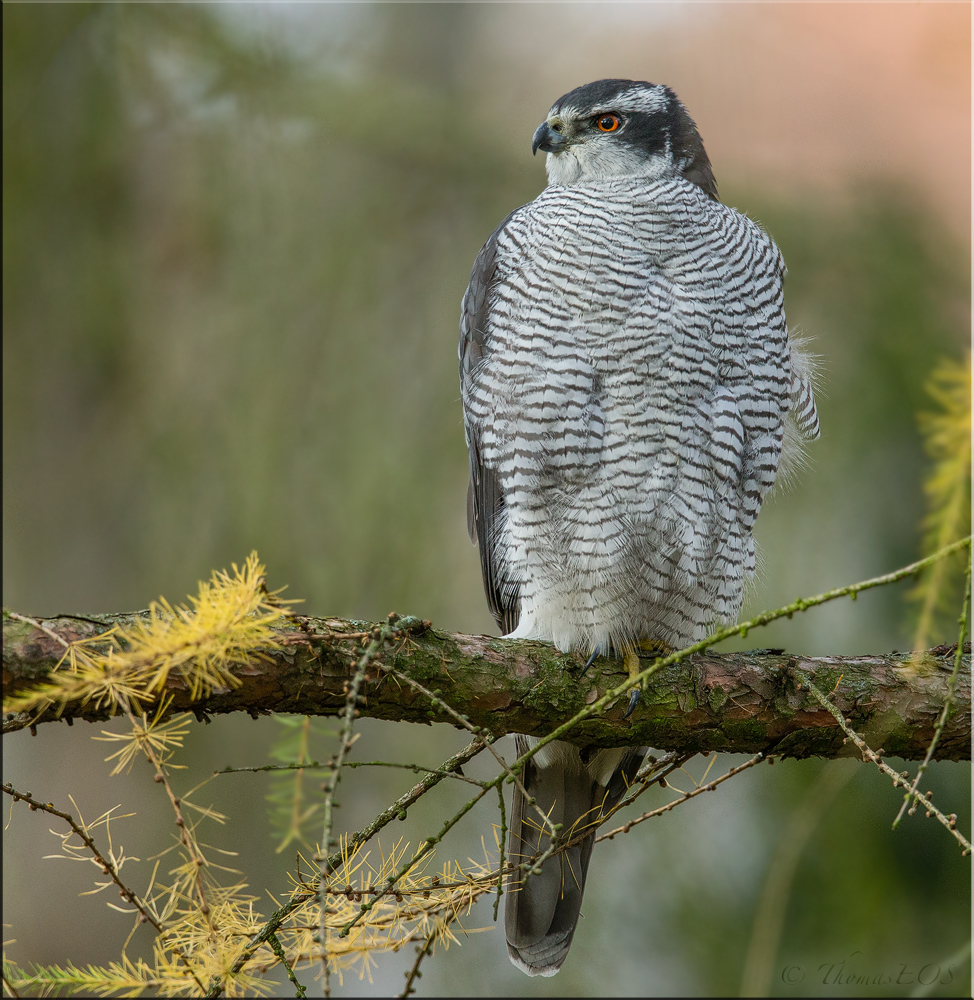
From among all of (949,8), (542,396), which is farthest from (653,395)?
(949,8)

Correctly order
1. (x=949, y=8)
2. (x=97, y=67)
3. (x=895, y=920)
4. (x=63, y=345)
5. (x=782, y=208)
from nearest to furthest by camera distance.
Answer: (x=949, y=8) < (x=895, y=920) < (x=782, y=208) < (x=97, y=67) < (x=63, y=345)

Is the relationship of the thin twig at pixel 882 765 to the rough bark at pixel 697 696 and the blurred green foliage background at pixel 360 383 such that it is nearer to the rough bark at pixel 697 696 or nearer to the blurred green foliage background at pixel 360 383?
the rough bark at pixel 697 696

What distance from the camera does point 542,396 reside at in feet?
7.73

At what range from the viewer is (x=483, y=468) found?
8.54ft

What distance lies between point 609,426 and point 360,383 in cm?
147

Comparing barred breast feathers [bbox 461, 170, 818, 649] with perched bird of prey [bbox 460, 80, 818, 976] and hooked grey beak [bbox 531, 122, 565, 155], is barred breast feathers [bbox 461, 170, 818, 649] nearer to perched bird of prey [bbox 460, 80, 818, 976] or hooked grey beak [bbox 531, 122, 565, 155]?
perched bird of prey [bbox 460, 80, 818, 976]

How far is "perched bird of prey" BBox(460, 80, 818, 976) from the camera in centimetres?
236

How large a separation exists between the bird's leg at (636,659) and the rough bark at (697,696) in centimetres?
2

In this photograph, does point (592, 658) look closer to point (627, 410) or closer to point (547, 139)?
point (627, 410)

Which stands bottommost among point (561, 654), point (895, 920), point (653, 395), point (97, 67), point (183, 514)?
point (895, 920)

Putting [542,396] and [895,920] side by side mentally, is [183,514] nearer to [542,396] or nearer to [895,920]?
[542,396]

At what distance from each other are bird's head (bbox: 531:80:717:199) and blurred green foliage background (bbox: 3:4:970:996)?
621 millimetres

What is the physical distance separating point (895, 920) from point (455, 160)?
327 centimetres

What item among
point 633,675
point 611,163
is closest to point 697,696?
point 633,675
